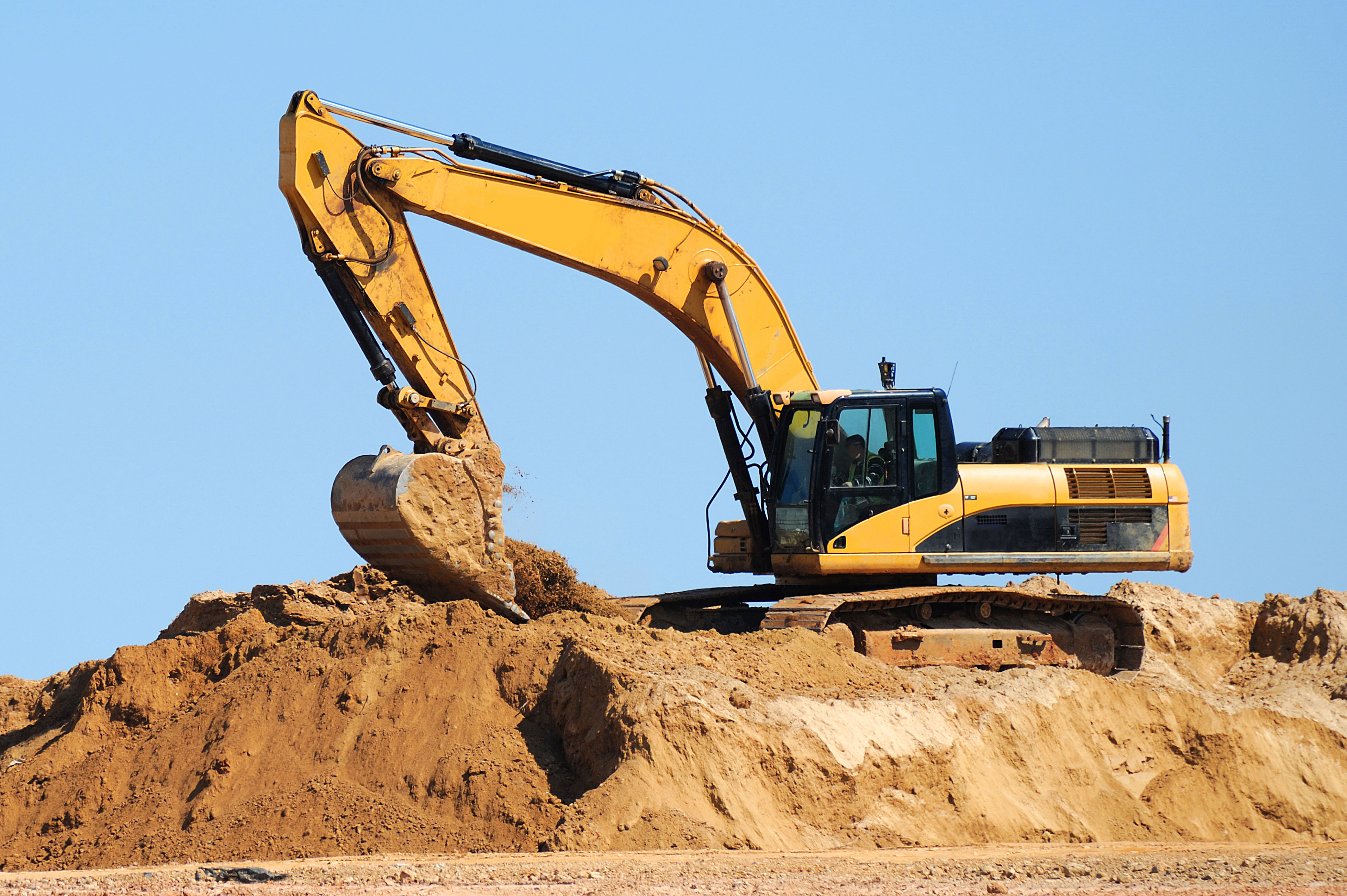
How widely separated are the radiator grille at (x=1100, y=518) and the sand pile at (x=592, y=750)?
120 centimetres

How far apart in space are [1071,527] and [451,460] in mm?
5268

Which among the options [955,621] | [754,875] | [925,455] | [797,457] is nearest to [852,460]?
[797,457]

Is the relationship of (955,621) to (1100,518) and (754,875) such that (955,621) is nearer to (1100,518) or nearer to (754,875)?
(1100,518)

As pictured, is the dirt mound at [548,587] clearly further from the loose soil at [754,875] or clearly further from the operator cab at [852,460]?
the loose soil at [754,875]

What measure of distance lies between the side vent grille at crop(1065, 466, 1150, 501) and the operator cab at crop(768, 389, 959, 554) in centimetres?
118

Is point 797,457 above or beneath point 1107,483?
above

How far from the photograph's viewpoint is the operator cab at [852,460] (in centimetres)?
1207

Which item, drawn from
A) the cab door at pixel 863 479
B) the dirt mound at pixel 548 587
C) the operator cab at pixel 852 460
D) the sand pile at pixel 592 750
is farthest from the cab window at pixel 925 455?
the dirt mound at pixel 548 587

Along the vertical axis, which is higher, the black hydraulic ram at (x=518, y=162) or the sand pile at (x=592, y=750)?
the black hydraulic ram at (x=518, y=162)

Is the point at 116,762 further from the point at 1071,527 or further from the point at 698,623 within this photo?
the point at 1071,527

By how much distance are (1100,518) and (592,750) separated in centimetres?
546

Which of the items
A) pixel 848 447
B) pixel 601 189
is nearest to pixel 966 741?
pixel 848 447

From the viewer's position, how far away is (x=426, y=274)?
11562 mm

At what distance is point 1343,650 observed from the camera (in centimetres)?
1502
